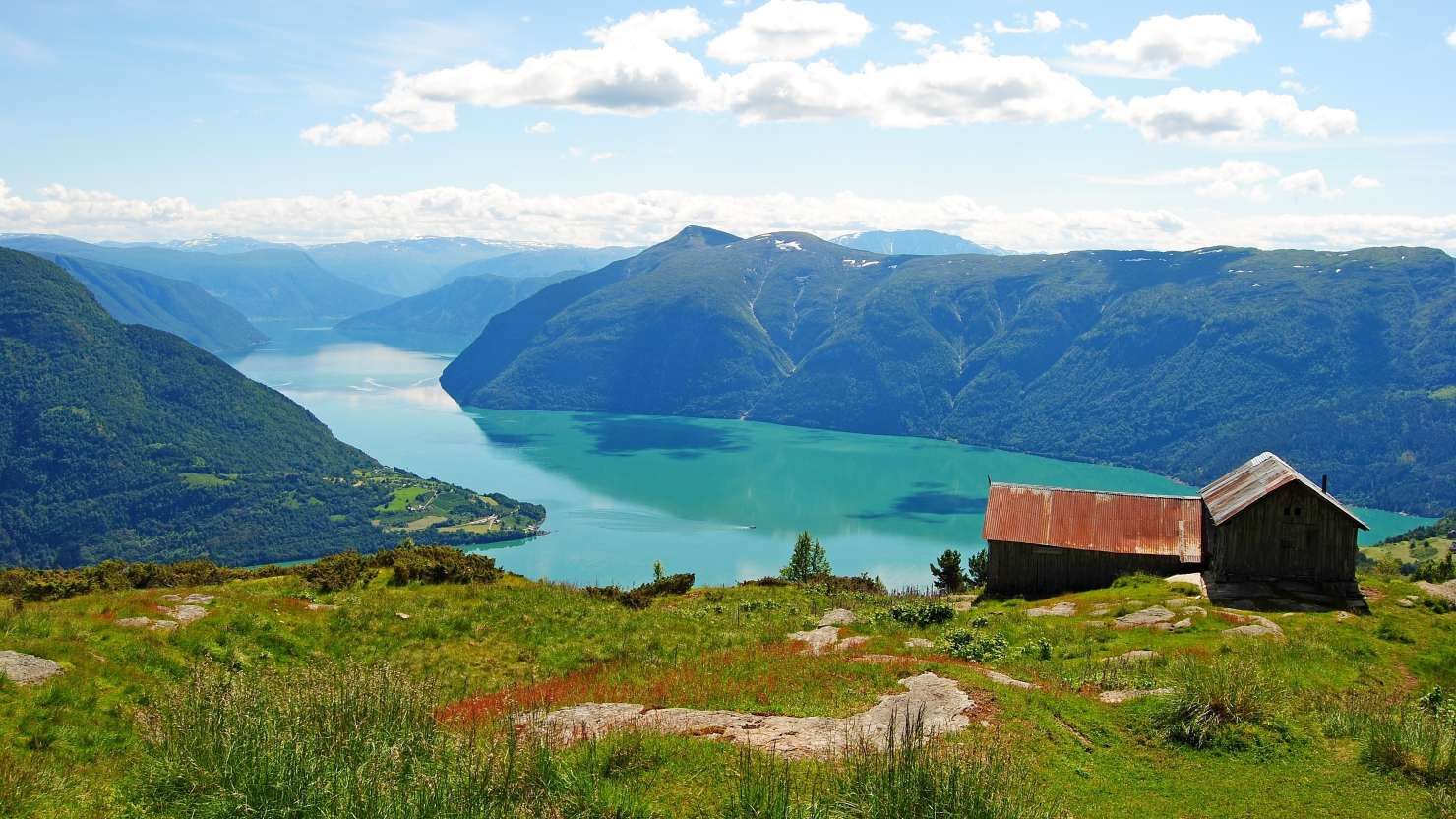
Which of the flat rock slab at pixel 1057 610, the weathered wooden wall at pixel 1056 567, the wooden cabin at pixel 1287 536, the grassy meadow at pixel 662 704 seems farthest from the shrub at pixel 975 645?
the weathered wooden wall at pixel 1056 567

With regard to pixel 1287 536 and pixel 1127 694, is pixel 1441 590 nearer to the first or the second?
pixel 1287 536

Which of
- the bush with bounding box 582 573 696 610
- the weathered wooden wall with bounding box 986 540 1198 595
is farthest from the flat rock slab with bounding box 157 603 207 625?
the weathered wooden wall with bounding box 986 540 1198 595

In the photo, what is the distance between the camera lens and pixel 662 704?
58.2 ft

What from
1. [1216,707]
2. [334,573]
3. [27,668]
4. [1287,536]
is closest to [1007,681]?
[1216,707]

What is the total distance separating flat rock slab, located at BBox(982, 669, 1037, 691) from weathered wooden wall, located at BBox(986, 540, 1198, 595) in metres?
25.1

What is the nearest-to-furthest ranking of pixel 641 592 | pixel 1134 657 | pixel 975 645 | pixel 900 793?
pixel 900 793
pixel 1134 657
pixel 975 645
pixel 641 592

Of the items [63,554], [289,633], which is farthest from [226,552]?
[289,633]

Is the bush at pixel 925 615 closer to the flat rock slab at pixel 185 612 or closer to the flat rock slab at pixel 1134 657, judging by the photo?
the flat rock slab at pixel 1134 657

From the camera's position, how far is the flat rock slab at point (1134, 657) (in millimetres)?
22375

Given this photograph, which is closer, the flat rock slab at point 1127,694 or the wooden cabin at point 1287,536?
the flat rock slab at point 1127,694

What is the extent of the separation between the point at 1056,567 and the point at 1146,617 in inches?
542

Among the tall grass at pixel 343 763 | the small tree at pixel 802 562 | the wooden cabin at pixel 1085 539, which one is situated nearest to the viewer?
the tall grass at pixel 343 763

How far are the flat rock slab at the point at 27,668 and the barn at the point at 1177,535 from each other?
124ft

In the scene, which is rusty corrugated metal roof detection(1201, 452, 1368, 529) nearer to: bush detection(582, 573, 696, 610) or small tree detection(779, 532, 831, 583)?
bush detection(582, 573, 696, 610)
